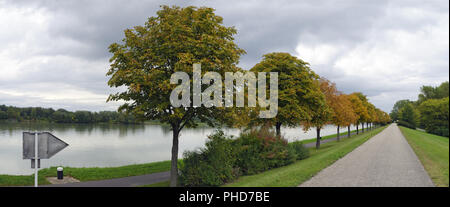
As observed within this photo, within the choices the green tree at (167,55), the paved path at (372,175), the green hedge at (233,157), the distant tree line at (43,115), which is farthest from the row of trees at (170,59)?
the distant tree line at (43,115)

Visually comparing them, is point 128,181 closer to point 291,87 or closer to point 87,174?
point 87,174

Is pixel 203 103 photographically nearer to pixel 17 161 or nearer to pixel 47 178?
pixel 47 178

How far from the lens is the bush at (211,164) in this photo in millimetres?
13709

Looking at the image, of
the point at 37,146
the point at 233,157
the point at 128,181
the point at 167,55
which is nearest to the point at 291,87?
the point at 233,157

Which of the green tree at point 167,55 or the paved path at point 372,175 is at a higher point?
the green tree at point 167,55

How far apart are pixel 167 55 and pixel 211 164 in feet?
19.3

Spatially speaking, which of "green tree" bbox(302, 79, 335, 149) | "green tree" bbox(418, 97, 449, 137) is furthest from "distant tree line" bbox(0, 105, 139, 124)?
"green tree" bbox(418, 97, 449, 137)

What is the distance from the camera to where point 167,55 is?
1234 cm

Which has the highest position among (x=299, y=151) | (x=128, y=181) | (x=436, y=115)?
(x=436, y=115)

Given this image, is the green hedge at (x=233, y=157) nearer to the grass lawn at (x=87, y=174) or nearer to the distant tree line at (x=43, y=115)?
the grass lawn at (x=87, y=174)

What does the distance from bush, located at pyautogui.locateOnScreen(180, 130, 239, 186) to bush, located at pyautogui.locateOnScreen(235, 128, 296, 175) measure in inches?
46.3

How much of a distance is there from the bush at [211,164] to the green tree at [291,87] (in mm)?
7536

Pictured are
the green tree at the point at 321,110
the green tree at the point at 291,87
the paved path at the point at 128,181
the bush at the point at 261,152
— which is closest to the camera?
the paved path at the point at 128,181

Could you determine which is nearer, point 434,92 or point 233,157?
point 233,157
